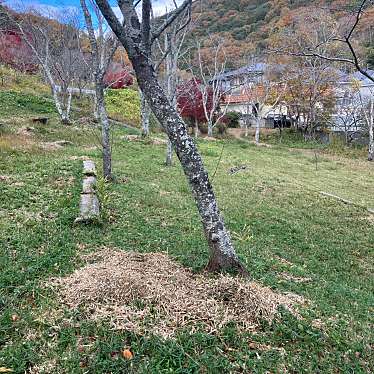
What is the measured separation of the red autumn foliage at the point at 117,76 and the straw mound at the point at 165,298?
2210cm

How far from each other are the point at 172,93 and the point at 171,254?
812 cm

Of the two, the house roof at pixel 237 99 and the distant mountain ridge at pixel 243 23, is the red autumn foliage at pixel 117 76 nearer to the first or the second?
the distant mountain ridge at pixel 243 23

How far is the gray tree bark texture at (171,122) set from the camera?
320 centimetres

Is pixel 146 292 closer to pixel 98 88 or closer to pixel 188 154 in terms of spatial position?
pixel 188 154

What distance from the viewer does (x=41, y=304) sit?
292 cm

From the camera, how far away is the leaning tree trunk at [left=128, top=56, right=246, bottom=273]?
326cm

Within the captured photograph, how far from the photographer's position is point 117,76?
2742cm

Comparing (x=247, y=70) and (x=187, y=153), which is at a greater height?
(x=247, y=70)

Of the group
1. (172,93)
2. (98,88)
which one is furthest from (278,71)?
(98,88)

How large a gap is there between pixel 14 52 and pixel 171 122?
2815cm

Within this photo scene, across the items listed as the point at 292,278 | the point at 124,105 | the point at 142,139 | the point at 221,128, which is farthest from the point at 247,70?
the point at 292,278

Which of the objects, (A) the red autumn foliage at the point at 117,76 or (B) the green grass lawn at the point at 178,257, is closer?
(B) the green grass lawn at the point at 178,257

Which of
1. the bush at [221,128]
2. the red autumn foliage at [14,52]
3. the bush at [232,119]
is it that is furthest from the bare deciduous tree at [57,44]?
the bush at [232,119]

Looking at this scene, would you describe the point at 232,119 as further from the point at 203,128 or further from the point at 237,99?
the point at 203,128
